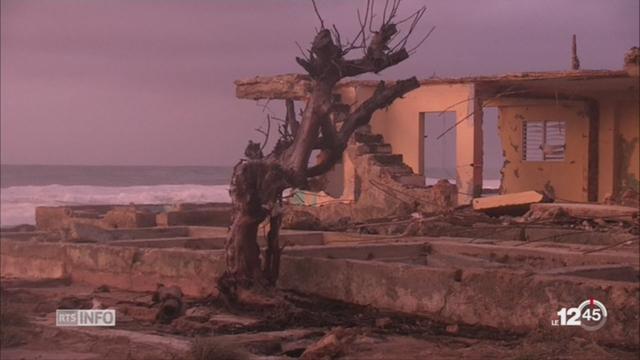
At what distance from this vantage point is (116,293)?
11938mm

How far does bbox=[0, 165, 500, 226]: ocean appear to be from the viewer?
165 ft

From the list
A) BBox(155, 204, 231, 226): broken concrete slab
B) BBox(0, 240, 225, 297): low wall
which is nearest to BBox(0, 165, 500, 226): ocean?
BBox(155, 204, 231, 226): broken concrete slab

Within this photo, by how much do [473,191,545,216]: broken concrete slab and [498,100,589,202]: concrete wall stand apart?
525 cm

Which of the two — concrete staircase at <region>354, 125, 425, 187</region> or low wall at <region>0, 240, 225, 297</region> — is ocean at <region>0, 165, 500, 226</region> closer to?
concrete staircase at <region>354, 125, 425, 187</region>

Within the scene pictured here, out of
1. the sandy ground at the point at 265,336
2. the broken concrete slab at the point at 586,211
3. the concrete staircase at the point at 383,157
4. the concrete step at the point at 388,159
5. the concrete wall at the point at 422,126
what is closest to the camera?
the sandy ground at the point at 265,336

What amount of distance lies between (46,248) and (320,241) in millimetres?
4052

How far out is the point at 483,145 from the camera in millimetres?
21062

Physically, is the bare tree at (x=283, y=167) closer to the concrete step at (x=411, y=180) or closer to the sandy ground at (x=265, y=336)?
the sandy ground at (x=265, y=336)

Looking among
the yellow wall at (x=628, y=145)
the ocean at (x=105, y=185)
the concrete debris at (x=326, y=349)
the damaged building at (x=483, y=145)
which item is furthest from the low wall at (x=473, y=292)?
the ocean at (x=105, y=185)

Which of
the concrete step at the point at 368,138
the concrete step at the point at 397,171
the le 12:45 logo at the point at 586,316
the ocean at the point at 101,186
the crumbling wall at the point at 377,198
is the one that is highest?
the concrete step at the point at 368,138

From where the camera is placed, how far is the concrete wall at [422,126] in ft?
67.8

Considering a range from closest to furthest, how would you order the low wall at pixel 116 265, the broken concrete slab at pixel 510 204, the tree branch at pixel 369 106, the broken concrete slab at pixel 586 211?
the tree branch at pixel 369 106 < the low wall at pixel 116 265 < the broken concrete slab at pixel 586 211 < the broken concrete slab at pixel 510 204

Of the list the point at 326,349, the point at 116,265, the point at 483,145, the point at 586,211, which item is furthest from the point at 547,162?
the point at 326,349

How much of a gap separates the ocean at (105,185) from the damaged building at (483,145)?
14.8 metres
